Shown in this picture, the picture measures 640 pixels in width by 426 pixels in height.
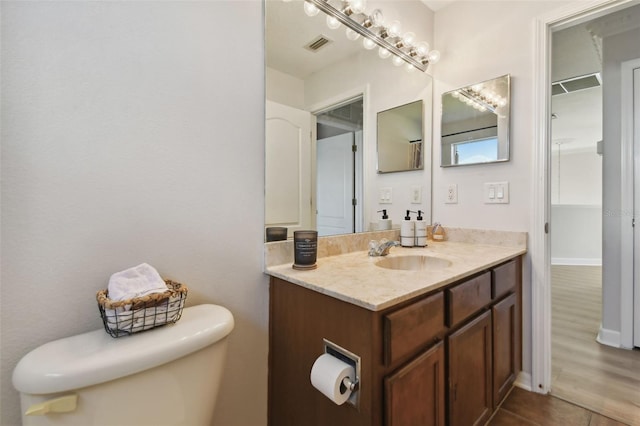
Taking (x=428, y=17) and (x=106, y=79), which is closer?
(x=106, y=79)

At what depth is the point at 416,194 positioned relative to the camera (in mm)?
1949

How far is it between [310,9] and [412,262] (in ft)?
4.37

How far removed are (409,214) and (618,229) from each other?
5.24 feet

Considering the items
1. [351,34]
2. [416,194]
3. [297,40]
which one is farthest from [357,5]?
[416,194]

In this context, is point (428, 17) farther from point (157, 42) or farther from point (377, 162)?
point (157, 42)

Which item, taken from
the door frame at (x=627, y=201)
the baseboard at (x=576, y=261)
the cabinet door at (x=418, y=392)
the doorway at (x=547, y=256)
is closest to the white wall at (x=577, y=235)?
the baseboard at (x=576, y=261)

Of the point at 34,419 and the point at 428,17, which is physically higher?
the point at 428,17

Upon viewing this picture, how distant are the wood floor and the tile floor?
60 millimetres

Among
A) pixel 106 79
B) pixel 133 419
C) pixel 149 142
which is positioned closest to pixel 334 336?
pixel 133 419

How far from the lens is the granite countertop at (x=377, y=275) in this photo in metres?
0.80

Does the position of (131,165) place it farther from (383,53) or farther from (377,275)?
(383,53)

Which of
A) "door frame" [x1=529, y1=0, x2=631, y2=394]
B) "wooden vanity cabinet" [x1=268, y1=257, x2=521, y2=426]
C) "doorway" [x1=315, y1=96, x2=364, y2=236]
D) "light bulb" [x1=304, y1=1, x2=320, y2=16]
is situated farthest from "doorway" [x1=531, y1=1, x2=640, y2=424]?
"light bulb" [x1=304, y1=1, x2=320, y2=16]

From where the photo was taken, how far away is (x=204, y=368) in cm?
76

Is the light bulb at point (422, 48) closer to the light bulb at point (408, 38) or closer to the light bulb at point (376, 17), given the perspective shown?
the light bulb at point (408, 38)
